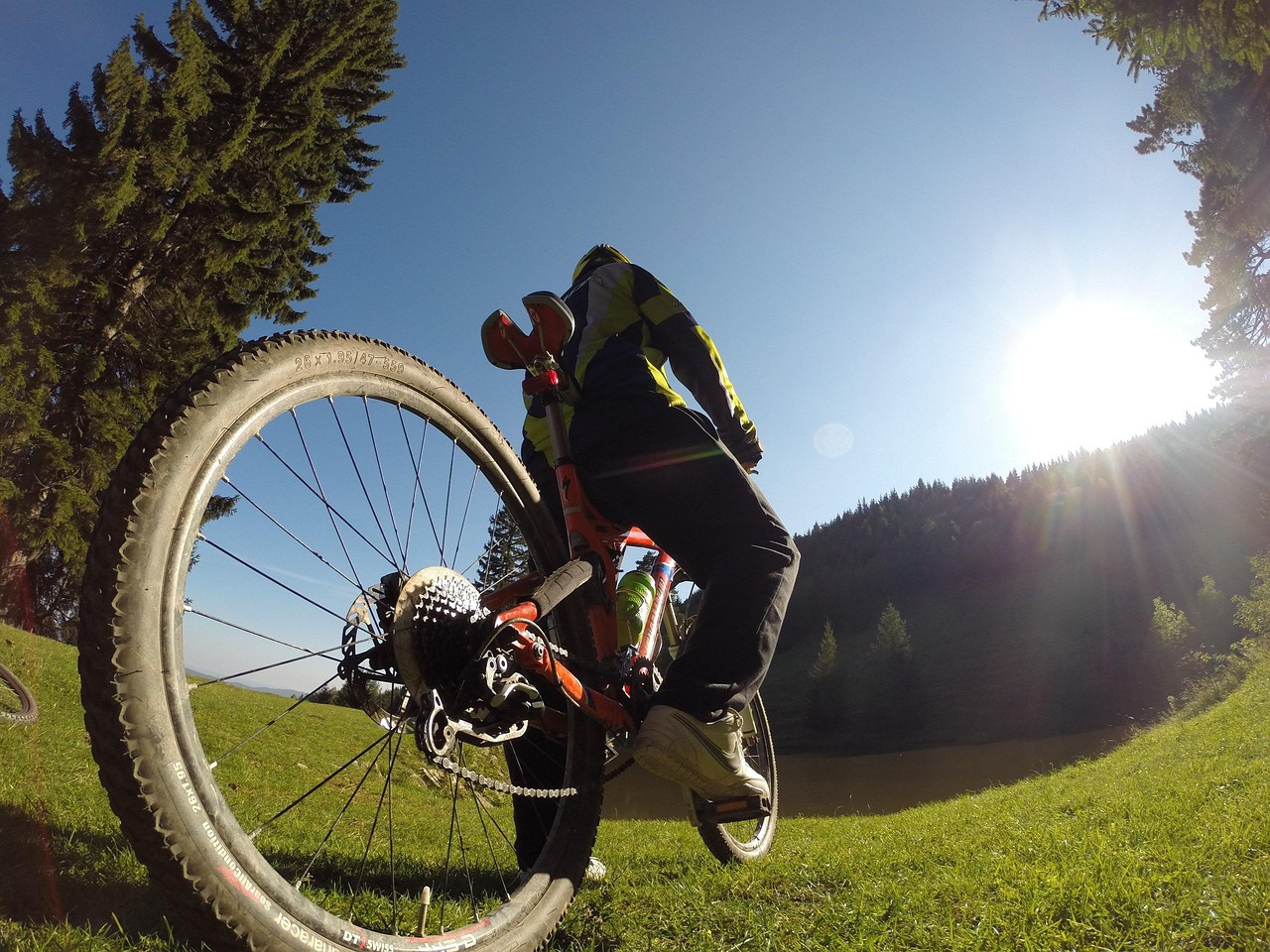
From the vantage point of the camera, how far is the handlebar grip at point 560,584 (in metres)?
1.84

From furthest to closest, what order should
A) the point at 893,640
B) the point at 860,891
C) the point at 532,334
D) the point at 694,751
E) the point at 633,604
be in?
1. the point at 893,640
2. the point at 633,604
3. the point at 532,334
4. the point at 860,891
5. the point at 694,751

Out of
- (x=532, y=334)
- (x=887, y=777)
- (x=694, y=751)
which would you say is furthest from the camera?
(x=887, y=777)

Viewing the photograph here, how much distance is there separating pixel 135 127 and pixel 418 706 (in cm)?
1527

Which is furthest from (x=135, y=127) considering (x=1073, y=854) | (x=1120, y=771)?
(x=1120, y=771)

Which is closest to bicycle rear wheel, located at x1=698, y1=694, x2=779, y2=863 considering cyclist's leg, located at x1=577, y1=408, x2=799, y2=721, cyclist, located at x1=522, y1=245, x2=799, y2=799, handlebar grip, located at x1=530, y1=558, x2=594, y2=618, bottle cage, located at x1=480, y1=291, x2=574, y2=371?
cyclist, located at x1=522, y1=245, x2=799, y2=799

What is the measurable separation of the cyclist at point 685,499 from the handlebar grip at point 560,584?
11.3 inches

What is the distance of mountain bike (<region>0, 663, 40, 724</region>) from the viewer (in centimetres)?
436

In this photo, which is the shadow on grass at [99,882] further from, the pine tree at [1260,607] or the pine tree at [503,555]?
the pine tree at [1260,607]

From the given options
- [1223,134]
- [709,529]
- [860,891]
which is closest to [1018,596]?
[1223,134]

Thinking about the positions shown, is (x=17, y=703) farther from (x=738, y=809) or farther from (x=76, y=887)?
(x=738, y=809)

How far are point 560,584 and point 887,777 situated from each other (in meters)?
42.8

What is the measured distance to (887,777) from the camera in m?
38.1

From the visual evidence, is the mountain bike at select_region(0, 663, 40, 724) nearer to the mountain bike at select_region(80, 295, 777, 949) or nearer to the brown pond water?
the mountain bike at select_region(80, 295, 777, 949)

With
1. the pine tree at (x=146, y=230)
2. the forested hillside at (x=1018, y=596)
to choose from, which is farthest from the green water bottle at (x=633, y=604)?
the forested hillside at (x=1018, y=596)
